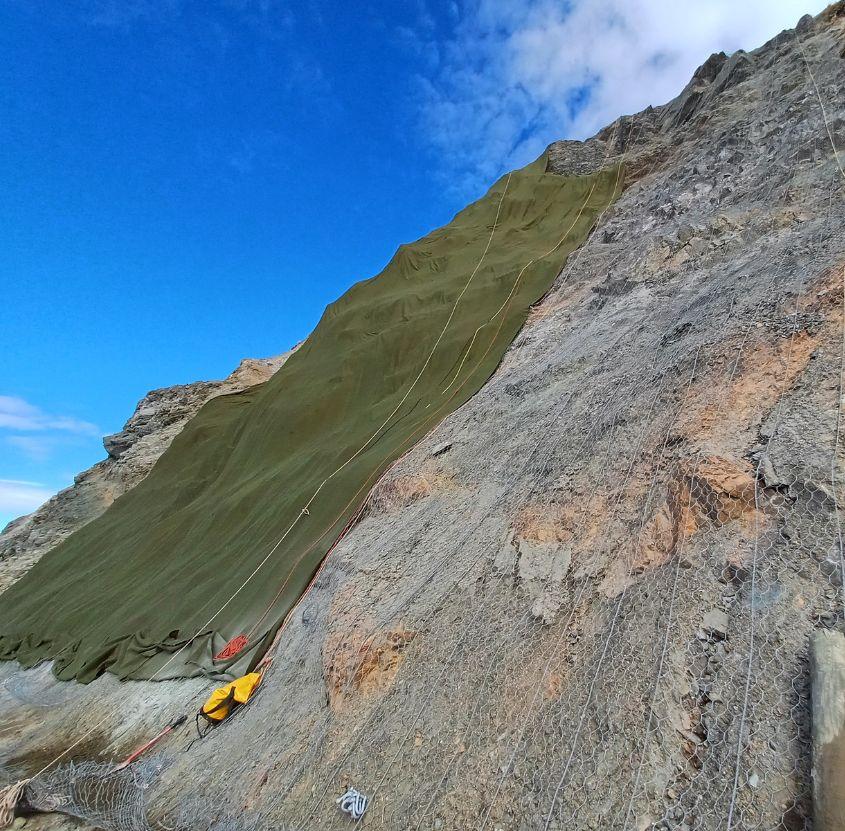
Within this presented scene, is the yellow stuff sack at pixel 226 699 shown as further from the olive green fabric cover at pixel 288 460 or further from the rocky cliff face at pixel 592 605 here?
the olive green fabric cover at pixel 288 460

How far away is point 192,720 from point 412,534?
8.08 feet

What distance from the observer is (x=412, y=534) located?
4.89 m

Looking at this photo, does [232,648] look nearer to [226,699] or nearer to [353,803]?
[226,699]

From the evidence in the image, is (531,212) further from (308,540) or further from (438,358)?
(308,540)

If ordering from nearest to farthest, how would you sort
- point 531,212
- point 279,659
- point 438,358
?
point 279,659 → point 438,358 → point 531,212

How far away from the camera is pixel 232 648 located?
5.27 m

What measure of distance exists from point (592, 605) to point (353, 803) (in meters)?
1.68

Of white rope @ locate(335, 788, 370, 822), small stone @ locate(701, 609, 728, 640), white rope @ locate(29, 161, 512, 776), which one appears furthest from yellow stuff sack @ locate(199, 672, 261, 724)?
small stone @ locate(701, 609, 728, 640)

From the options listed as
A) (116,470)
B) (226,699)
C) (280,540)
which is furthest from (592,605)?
(116,470)

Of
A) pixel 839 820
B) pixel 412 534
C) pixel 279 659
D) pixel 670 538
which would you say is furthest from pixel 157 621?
pixel 839 820

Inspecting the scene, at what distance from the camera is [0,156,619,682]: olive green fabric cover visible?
626 centimetres

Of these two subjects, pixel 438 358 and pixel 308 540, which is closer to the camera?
pixel 308 540

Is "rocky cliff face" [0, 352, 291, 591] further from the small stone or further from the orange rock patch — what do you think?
the small stone

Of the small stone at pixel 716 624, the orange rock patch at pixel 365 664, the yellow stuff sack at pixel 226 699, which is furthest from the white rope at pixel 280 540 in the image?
the small stone at pixel 716 624
